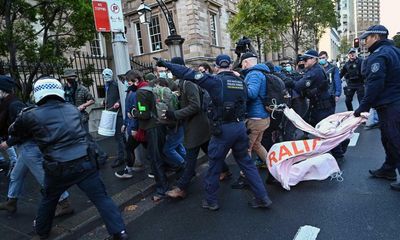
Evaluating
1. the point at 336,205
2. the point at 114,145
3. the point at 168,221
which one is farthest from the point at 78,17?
the point at 336,205

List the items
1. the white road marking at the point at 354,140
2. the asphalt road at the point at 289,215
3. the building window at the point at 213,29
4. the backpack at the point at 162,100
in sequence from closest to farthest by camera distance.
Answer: the asphalt road at the point at 289,215, the backpack at the point at 162,100, the white road marking at the point at 354,140, the building window at the point at 213,29

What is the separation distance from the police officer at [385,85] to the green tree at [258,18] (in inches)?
460

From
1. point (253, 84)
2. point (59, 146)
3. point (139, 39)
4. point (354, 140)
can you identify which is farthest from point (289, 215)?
point (139, 39)

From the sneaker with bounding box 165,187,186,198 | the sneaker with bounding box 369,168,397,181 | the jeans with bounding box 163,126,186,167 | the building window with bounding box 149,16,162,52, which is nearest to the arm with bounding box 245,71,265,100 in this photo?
the jeans with bounding box 163,126,186,167

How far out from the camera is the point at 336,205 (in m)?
3.68

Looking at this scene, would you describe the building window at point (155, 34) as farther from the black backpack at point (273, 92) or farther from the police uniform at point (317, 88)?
the black backpack at point (273, 92)

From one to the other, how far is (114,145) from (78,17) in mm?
3409

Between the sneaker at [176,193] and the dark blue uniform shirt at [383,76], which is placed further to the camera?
the sneaker at [176,193]

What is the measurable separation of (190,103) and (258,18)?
41.5ft

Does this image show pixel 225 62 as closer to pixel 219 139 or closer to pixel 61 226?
pixel 219 139

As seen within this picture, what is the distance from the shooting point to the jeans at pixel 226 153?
366cm

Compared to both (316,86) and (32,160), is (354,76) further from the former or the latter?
(32,160)

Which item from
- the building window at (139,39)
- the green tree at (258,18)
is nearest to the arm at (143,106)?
the green tree at (258,18)

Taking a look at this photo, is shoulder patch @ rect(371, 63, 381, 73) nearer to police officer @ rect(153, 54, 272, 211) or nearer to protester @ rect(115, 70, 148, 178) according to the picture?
police officer @ rect(153, 54, 272, 211)
